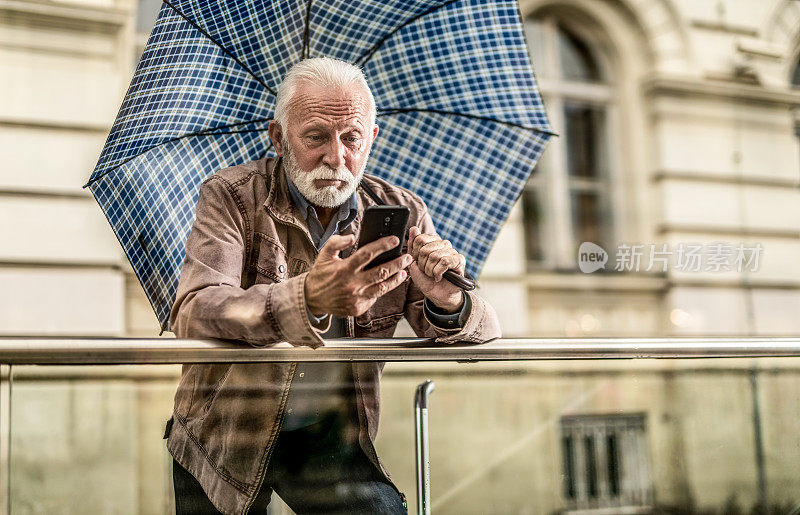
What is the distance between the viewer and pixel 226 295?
1.75m

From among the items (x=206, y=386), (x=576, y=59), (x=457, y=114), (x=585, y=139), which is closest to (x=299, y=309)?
(x=206, y=386)

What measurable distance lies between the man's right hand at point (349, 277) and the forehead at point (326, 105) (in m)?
0.55

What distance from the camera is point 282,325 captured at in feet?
5.57

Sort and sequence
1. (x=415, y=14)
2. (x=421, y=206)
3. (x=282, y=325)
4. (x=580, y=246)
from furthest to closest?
(x=580, y=246) → (x=415, y=14) → (x=421, y=206) → (x=282, y=325)

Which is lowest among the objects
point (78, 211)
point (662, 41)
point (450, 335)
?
point (450, 335)

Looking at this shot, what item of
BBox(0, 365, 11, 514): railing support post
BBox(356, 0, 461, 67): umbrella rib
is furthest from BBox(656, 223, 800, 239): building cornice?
BBox(0, 365, 11, 514): railing support post

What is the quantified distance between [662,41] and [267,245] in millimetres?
5131

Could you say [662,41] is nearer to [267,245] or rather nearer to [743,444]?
[743,444]

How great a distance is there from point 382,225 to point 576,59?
527 cm

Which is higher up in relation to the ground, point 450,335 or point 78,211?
point 78,211

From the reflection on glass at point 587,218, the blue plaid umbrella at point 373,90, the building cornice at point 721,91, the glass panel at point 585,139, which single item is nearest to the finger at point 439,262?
the blue plaid umbrella at point 373,90

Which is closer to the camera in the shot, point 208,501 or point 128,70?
point 208,501

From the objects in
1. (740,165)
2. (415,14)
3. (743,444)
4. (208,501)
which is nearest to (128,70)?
(415,14)

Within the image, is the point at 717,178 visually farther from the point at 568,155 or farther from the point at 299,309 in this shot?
the point at 299,309
